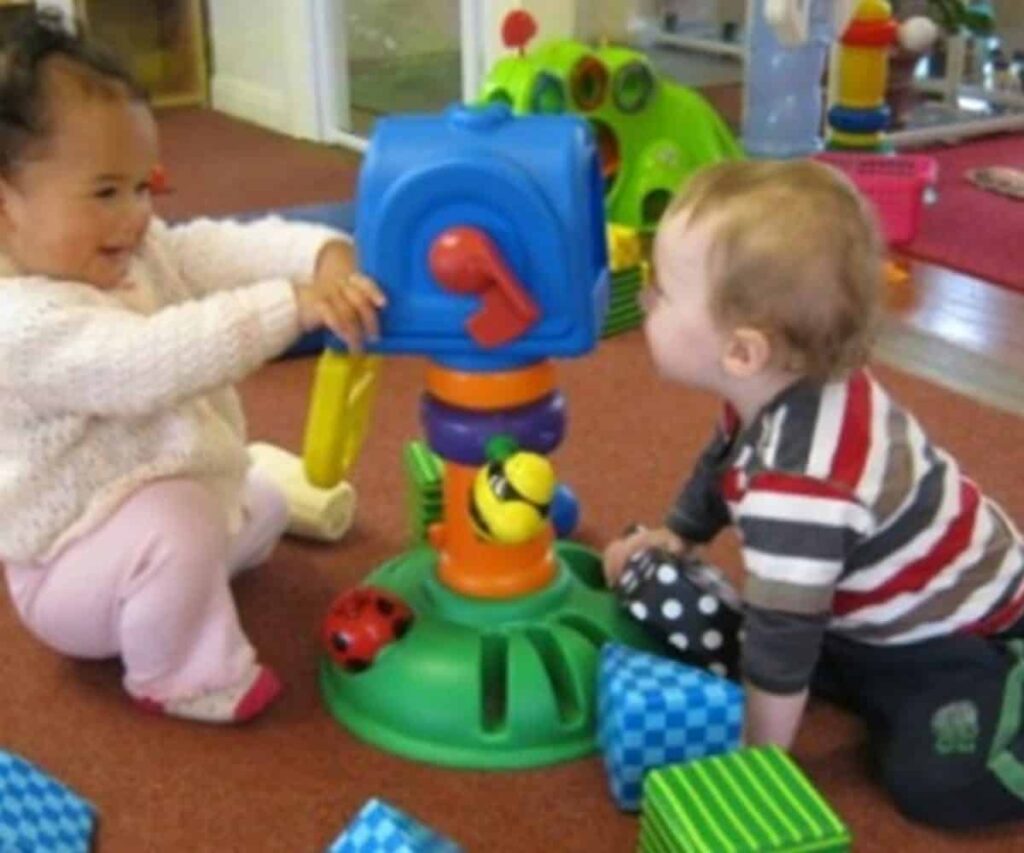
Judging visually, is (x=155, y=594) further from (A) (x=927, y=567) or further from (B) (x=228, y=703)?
(A) (x=927, y=567)

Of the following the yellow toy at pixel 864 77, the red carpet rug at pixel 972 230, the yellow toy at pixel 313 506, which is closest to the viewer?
the yellow toy at pixel 313 506

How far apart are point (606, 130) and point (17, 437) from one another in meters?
1.24

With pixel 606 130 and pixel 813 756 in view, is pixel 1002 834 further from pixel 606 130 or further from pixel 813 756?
pixel 606 130

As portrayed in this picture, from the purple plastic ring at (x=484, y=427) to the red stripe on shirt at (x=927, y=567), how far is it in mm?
226

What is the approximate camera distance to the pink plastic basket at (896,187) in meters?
2.12

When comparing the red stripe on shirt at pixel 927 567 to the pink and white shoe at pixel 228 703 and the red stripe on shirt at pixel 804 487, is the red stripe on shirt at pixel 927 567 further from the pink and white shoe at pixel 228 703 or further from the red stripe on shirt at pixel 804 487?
the pink and white shoe at pixel 228 703

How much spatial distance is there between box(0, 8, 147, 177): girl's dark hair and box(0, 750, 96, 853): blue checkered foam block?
409mm

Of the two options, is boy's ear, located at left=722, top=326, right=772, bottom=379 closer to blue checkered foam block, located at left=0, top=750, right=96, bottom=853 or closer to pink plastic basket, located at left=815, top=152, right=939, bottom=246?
blue checkered foam block, located at left=0, top=750, right=96, bottom=853

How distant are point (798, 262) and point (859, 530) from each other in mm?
173

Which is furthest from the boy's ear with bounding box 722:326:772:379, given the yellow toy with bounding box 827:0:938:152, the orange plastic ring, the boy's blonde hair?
the yellow toy with bounding box 827:0:938:152

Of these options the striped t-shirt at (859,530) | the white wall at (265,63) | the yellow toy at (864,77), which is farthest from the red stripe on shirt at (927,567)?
the white wall at (265,63)

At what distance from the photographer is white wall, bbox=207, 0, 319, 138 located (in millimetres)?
3042

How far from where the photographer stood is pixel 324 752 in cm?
104

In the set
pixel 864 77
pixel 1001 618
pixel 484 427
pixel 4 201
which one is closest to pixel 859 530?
pixel 1001 618
